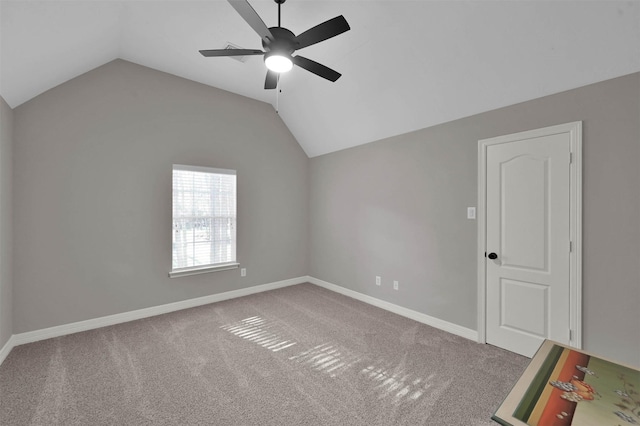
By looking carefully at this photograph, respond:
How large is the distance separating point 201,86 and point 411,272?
13.1 ft

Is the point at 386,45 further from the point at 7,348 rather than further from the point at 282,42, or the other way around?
the point at 7,348

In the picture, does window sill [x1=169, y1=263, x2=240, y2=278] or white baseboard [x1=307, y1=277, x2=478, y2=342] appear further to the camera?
window sill [x1=169, y1=263, x2=240, y2=278]

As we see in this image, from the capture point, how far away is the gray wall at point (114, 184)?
9.43ft

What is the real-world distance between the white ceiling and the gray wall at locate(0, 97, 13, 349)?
249mm

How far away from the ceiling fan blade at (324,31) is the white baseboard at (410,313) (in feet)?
10.5

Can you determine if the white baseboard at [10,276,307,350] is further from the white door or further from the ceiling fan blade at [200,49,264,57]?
the white door

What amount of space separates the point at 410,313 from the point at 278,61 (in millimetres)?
3283

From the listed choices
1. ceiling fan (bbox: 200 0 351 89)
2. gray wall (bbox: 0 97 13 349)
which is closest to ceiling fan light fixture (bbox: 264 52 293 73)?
ceiling fan (bbox: 200 0 351 89)

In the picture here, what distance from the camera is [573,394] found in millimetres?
989

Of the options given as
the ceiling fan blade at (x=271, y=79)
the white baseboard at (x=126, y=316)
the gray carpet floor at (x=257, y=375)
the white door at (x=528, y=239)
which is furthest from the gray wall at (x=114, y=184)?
the white door at (x=528, y=239)

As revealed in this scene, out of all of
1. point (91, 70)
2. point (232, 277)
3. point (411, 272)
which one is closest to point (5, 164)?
point (91, 70)

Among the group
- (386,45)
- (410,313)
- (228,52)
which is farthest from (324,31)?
(410,313)

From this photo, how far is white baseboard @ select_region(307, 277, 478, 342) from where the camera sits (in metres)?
3.02

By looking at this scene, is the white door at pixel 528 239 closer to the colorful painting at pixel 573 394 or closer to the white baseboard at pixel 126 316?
the colorful painting at pixel 573 394
